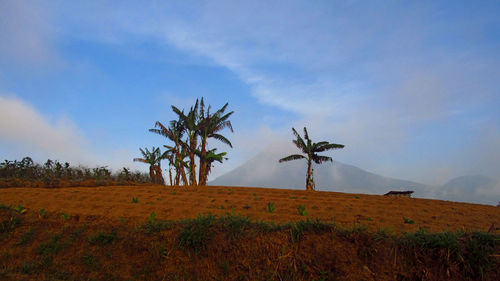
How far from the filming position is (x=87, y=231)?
6633 millimetres

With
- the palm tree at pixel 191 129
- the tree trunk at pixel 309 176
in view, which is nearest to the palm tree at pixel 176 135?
the palm tree at pixel 191 129

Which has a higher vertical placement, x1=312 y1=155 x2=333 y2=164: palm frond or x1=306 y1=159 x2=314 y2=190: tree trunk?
x1=312 y1=155 x2=333 y2=164: palm frond

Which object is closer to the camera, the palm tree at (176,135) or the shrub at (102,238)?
the shrub at (102,238)

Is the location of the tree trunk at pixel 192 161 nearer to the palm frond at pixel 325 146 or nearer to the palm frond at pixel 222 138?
the palm frond at pixel 222 138

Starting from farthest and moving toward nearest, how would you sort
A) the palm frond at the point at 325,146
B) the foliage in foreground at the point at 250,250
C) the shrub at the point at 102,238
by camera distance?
the palm frond at the point at 325,146 → the shrub at the point at 102,238 → the foliage in foreground at the point at 250,250

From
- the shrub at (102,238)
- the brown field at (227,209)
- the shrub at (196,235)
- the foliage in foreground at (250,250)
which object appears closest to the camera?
the foliage in foreground at (250,250)

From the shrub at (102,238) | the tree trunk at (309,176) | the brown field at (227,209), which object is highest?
the tree trunk at (309,176)

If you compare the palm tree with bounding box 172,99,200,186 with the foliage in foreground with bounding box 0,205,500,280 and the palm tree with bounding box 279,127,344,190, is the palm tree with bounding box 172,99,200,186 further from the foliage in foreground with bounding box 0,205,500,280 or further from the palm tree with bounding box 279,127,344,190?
the foliage in foreground with bounding box 0,205,500,280

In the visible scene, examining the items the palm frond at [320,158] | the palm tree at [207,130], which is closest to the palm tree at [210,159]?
the palm tree at [207,130]

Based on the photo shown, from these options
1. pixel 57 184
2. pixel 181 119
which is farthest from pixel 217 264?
pixel 181 119

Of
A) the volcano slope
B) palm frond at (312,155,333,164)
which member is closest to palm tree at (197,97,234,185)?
palm frond at (312,155,333,164)

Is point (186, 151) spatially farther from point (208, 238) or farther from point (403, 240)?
point (403, 240)

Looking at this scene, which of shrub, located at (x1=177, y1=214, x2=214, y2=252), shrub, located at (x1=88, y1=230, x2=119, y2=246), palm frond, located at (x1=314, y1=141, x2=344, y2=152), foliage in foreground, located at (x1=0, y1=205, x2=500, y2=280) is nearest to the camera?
foliage in foreground, located at (x1=0, y1=205, x2=500, y2=280)

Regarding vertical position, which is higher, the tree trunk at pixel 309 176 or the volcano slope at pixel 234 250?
the tree trunk at pixel 309 176
